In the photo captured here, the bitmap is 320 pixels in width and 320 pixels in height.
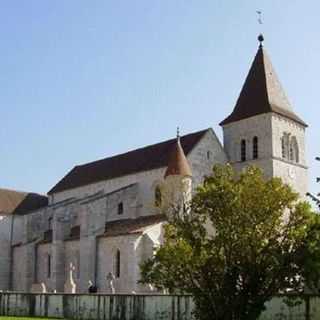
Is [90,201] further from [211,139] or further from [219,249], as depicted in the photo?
[219,249]

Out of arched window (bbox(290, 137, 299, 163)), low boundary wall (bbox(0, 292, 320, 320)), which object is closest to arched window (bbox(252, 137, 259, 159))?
arched window (bbox(290, 137, 299, 163))

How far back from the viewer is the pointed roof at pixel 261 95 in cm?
4159

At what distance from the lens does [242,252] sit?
64.8 ft

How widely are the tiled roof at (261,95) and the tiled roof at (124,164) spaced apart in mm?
3296

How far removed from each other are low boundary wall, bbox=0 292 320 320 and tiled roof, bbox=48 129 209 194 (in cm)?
1363

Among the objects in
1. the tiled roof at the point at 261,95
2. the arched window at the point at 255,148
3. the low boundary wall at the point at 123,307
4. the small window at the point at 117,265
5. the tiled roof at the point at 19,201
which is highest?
Result: the tiled roof at the point at 261,95

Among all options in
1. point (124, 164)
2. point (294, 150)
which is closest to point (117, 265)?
point (124, 164)

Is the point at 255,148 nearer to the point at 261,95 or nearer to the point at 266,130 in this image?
the point at 266,130

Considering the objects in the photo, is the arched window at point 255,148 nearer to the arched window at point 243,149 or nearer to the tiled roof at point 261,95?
the arched window at point 243,149

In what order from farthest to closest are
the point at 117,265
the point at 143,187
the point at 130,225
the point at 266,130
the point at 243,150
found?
the point at 143,187
the point at 243,150
the point at 266,130
the point at 130,225
the point at 117,265

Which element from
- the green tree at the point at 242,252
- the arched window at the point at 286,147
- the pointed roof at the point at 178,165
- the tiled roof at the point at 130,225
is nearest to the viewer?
the green tree at the point at 242,252

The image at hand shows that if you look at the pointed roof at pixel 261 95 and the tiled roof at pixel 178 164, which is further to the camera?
the pointed roof at pixel 261 95

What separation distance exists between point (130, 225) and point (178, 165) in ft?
16.2

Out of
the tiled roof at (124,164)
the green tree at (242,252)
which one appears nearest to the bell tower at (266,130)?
the tiled roof at (124,164)
